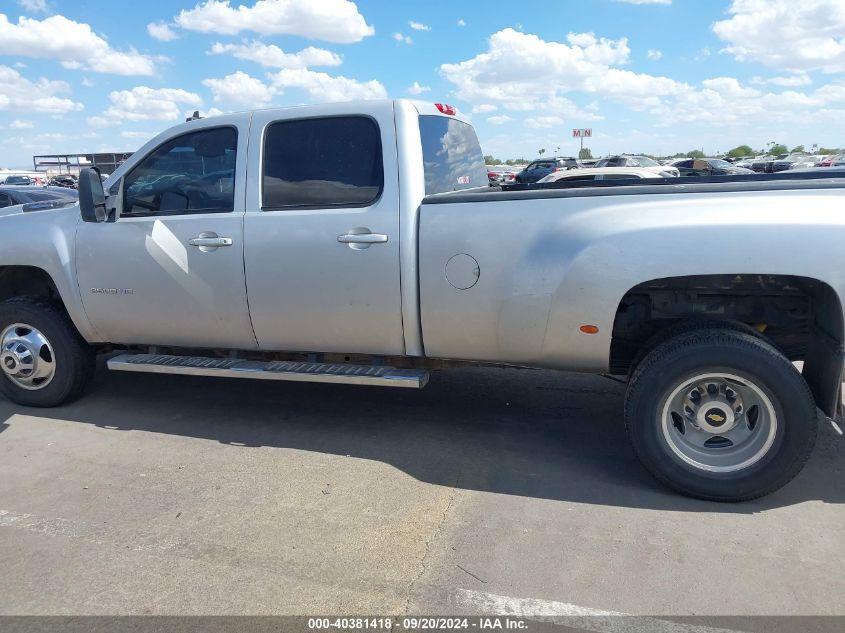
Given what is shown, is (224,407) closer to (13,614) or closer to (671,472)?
(13,614)

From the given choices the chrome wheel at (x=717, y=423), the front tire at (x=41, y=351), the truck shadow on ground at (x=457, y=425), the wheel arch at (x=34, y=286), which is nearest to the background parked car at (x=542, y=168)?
the truck shadow on ground at (x=457, y=425)

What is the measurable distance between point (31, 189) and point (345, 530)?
11402 mm

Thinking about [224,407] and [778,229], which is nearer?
[778,229]

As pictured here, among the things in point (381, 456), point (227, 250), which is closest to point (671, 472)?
point (381, 456)

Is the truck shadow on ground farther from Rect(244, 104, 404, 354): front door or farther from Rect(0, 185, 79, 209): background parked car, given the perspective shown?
Rect(0, 185, 79, 209): background parked car

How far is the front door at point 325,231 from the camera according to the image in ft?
12.6

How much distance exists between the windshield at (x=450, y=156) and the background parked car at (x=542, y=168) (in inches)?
1005

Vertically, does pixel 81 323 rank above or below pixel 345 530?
above

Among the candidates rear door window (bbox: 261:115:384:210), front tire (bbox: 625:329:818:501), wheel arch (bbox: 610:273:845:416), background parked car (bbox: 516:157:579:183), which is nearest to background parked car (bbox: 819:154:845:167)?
background parked car (bbox: 516:157:579:183)

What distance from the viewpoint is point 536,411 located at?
4.78 metres

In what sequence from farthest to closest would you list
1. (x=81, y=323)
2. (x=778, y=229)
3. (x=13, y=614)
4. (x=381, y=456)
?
(x=81, y=323), (x=381, y=456), (x=778, y=229), (x=13, y=614)

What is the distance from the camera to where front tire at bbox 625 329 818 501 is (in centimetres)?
326

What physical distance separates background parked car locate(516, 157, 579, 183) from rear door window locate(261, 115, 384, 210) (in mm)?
26769

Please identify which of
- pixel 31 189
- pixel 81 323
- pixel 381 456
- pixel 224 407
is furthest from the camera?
pixel 31 189
